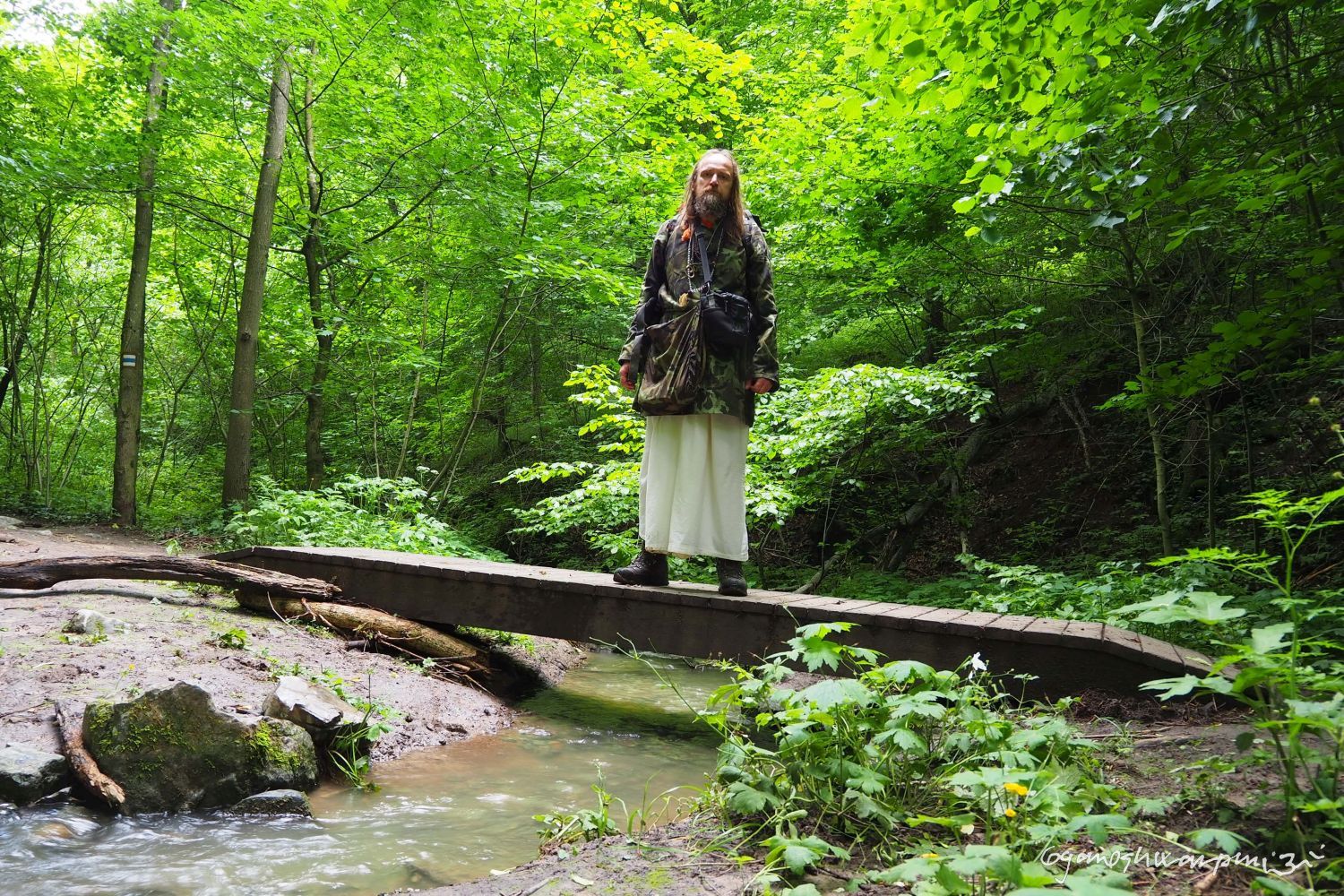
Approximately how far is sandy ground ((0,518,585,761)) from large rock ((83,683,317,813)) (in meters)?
Answer: 0.20

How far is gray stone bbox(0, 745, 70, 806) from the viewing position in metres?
2.92

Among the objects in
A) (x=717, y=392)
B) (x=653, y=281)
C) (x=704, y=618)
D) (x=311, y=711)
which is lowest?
(x=311, y=711)

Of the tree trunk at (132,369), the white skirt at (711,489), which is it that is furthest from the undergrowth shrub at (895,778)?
the tree trunk at (132,369)

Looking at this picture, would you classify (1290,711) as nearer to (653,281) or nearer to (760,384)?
(760,384)

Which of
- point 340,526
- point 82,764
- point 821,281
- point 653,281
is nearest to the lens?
point 82,764

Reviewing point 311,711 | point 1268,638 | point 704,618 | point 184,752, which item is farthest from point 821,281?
point 1268,638

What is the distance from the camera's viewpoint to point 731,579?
4.60m

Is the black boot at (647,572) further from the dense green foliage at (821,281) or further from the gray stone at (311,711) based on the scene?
the gray stone at (311,711)

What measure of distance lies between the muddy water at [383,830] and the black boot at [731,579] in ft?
2.76

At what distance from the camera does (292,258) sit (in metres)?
14.3

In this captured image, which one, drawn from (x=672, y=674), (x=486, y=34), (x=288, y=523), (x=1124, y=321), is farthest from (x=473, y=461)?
(x=1124, y=321)

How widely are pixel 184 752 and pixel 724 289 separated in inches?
132

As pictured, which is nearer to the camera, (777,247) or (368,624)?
(368,624)
